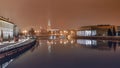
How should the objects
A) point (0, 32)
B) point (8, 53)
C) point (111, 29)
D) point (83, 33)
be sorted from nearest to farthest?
point (8, 53), point (0, 32), point (111, 29), point (83, 33)

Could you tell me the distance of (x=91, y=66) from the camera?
14.3 metres

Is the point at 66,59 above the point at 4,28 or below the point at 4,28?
below

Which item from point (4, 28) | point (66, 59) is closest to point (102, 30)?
point (4, 28)

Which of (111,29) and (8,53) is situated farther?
(111,29)

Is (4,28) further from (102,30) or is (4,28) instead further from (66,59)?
(102,30)

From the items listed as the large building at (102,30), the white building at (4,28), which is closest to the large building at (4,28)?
the white building at (4,28)

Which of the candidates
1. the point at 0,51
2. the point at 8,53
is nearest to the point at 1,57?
the point at 0,51

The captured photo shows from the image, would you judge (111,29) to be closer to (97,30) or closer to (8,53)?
(97,30)

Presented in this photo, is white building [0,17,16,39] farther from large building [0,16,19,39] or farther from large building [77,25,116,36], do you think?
large building [77,25,116,36]

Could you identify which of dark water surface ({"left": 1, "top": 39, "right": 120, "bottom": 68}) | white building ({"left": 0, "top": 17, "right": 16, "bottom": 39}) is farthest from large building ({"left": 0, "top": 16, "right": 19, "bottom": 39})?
dark water surface ({"left": 1, "top": 39, "right": 120, "bottom": 68})

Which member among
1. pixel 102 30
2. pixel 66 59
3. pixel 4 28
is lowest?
pixel 66 59

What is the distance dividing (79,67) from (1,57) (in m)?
5.48

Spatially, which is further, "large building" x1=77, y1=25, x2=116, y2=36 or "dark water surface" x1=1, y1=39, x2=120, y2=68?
"large building" x1=77, y1=25, x2=116, y2=36

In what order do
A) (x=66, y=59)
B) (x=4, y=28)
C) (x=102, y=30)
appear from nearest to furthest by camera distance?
(x=66, y=59) → (x=4, y=28) → (x=102, y=30)
